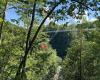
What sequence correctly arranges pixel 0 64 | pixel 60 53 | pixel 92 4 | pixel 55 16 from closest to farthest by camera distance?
1. pixel 92 4
2. pixel 55 16
3. pixel 0 64
4. pixel 60 53

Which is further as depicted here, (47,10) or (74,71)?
(74,71)

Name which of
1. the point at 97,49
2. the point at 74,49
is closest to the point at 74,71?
the point at 74,49

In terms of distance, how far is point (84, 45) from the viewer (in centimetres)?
5562

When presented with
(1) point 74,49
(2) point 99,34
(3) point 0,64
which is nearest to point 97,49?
(2) point 99,34

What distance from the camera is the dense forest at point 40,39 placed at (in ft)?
49.0

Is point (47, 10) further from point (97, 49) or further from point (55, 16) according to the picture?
point (97, 49)

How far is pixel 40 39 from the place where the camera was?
38.1 m

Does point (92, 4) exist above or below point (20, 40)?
above

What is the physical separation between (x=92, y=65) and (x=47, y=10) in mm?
38860

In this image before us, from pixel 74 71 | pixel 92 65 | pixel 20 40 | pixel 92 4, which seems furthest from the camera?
pixel 74 71

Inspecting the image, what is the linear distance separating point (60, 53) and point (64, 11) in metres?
145

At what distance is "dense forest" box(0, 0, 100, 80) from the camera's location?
1494 centimetres

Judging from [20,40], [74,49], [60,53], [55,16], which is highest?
[55,16]

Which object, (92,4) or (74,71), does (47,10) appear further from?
(74,71)
